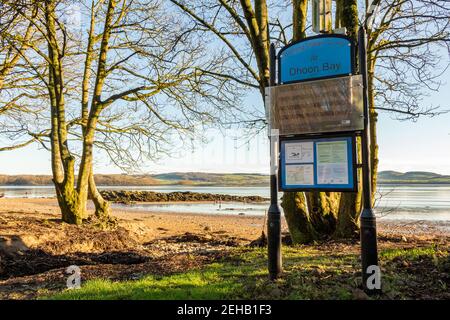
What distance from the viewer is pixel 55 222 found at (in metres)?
14.8

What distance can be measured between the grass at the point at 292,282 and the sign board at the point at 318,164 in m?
1.25

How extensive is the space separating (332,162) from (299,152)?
0.49m

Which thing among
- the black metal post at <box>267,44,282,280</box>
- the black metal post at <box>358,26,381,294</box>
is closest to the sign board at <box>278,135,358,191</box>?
the black metal post at <box>267,44,282,280</box>

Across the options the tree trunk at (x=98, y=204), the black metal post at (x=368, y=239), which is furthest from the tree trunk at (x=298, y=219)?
the tree trunk at (x=98, y=204)

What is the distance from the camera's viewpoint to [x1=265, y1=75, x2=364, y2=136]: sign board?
17.4 ft

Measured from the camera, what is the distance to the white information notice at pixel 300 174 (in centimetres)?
561

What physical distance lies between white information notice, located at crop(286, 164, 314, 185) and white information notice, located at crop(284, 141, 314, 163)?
0.27 ft

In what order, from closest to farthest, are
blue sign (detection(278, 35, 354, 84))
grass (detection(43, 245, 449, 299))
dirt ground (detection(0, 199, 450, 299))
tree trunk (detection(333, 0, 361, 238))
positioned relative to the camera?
1. grass (detection(43, 245, 449, 299))
2. blue sign (detection(278, 35, 354, 84))
3. dirt ground (detection(0, 199, 450, 299))
4. tree trunk (detection(333, 0, 361, 238))

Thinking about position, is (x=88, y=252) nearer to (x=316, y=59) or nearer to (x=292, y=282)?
(x=292, y=282)

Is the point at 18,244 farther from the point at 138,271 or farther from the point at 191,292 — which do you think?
the point at 191,292

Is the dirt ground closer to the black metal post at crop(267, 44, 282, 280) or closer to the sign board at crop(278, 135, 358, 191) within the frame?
the black metal post at crop(267, 44, 282, 280)

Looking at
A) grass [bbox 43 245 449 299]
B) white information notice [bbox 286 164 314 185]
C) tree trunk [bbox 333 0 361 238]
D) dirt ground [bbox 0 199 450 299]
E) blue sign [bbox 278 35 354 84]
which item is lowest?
dirt ground [bbox 0 199 450 299]

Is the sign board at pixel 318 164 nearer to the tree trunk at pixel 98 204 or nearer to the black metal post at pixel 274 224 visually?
the black metal post at pixel 274 224
